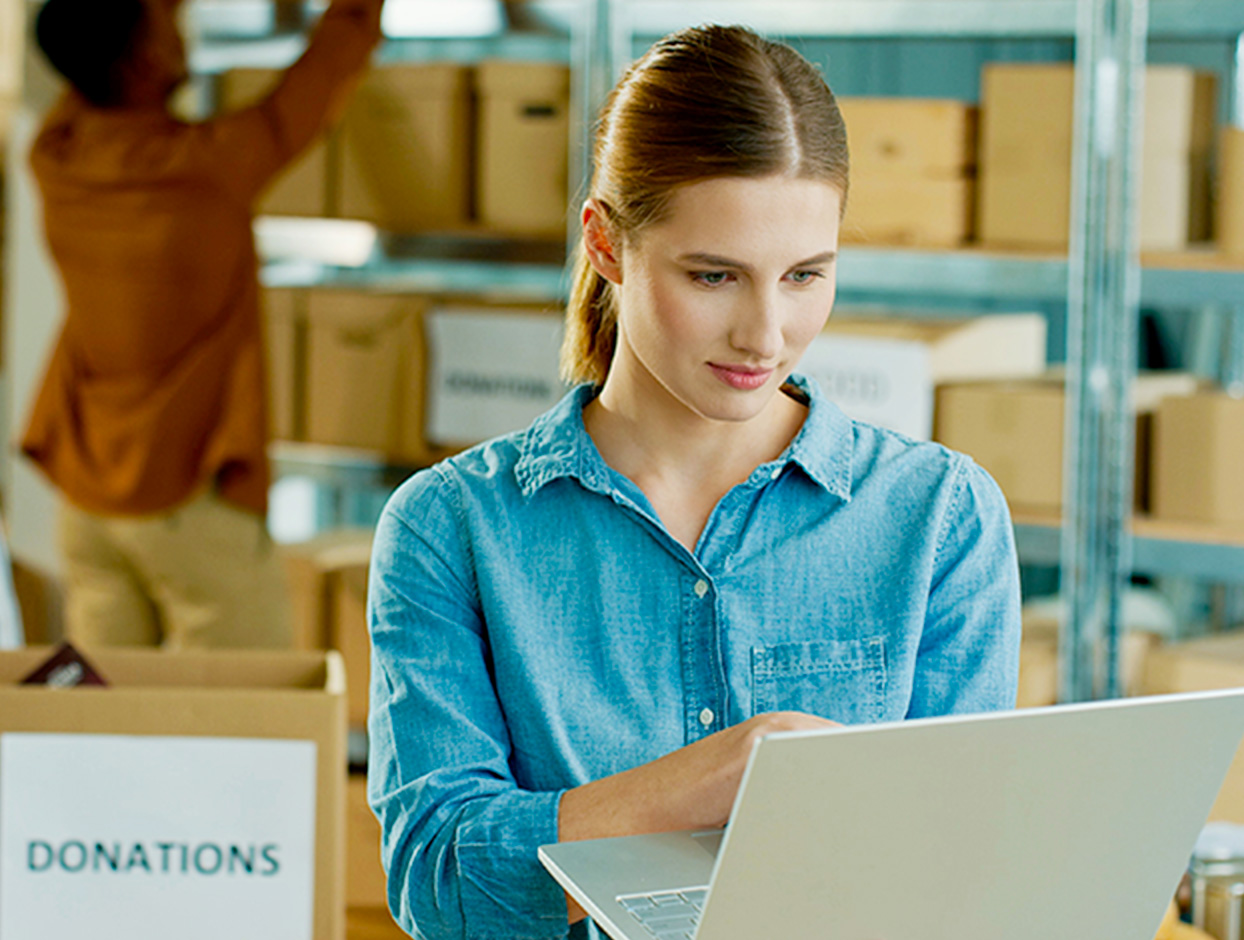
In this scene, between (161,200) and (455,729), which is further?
(161,200)

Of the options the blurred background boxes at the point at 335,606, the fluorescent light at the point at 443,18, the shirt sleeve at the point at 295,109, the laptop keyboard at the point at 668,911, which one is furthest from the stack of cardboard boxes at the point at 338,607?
the laptop keyboard at the point at 668,911

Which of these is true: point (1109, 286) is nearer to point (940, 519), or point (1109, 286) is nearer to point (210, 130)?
point (940, 519)

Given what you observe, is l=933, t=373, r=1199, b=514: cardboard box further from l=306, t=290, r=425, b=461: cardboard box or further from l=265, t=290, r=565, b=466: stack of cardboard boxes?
l=306, t=290, r=425, b=461: cardboard box

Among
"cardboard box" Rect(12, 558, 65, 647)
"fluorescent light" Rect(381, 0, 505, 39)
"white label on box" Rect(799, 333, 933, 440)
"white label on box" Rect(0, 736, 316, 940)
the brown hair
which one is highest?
"fluorescent light" Rect(381, 0, 505, 39)

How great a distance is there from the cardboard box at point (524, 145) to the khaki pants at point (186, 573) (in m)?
0.77

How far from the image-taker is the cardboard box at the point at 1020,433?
8.09 feet

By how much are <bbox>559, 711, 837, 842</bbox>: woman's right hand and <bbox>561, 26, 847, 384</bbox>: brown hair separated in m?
0.39

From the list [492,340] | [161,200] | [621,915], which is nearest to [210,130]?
[161,200]

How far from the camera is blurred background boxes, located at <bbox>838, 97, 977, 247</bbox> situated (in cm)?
252

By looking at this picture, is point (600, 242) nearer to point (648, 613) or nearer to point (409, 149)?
point (648, 613)

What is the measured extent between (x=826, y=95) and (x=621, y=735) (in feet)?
1.70

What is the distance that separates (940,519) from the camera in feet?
3.79

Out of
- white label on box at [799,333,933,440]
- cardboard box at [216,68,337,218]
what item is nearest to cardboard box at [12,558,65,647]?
cardboard box at [216,68,337,218]

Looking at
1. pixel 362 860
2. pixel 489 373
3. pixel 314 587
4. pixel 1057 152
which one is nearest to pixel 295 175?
pixel 489 373
